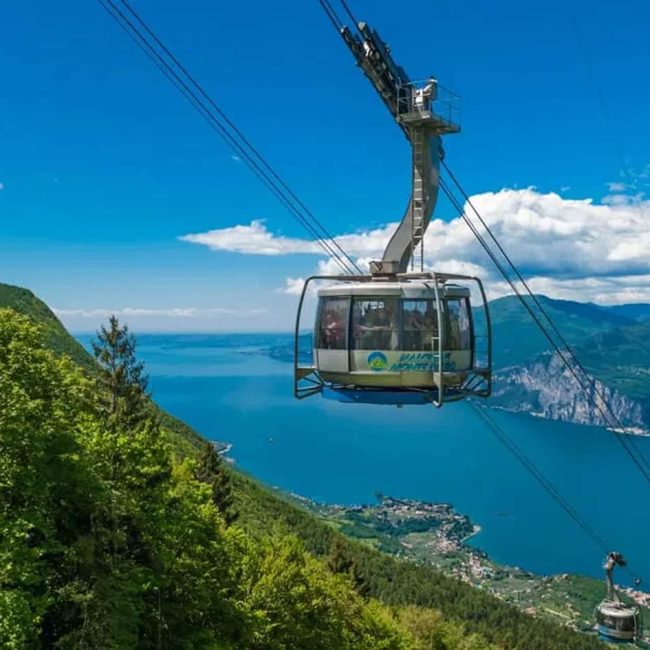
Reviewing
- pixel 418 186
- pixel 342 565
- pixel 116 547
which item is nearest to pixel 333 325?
pixel 418 186

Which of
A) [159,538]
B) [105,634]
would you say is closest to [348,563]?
[159,538]

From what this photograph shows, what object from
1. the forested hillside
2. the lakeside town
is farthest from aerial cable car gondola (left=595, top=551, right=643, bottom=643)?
the lakeside town

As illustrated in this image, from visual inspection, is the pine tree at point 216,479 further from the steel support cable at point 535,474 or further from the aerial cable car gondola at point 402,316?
the aerial cable car gondola at point 402,316

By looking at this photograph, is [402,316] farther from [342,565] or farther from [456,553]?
[456,553]

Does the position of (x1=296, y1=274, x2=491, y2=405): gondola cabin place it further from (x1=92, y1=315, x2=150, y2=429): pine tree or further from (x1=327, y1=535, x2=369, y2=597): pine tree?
(x1=327, y1=535, x2=369, y2=597): pine tree

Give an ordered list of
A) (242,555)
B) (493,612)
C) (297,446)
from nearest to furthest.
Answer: (242,555), (493,612), (297,446)

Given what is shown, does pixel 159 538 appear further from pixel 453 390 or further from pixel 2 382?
pixel 453 390

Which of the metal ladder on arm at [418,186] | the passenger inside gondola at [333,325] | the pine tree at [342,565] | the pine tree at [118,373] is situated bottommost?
the pine tree at [342,565]

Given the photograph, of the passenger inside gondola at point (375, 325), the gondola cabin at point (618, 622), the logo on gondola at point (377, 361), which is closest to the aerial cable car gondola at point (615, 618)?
the gondola cabin at point (618, 622)
